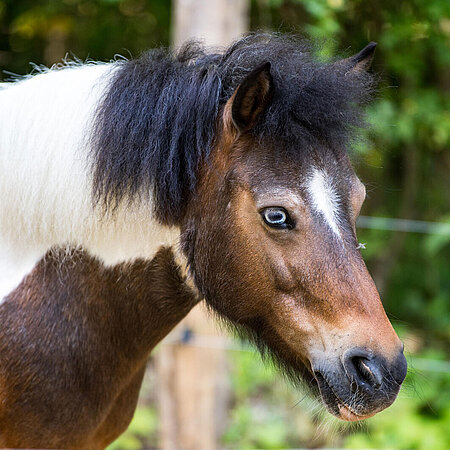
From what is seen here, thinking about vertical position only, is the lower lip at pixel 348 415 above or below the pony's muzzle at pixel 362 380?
below

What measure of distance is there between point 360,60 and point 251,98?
487 millimetres

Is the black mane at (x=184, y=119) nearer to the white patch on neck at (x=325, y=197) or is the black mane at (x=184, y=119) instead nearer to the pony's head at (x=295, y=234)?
the pony's head at (x=295, y=234)

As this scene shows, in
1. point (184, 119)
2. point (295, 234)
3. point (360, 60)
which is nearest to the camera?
point (295, 234)

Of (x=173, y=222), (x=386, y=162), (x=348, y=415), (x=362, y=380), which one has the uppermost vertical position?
(x=173, y=222)

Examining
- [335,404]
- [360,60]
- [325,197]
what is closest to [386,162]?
[360,60]

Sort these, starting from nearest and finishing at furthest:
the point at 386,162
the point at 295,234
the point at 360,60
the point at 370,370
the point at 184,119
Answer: the point at 370,370 < the point at 295,234 < the point at 184,119 < the point at 360,60 < the point at 386,162

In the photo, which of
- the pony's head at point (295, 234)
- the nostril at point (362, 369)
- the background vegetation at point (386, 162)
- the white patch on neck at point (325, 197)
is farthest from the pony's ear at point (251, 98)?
Answer: the background vegetation at point (386, 162)

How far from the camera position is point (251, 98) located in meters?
1.77

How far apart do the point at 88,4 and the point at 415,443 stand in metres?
4.80

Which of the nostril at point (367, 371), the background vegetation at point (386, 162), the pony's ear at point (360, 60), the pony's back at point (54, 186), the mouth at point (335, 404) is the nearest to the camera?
the nostril at point (367, 371)

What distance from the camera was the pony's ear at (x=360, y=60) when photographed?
1994mm

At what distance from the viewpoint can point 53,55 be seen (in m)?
6.50

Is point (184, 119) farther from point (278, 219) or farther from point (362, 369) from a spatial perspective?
point (362, 369)

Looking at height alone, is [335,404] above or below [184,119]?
below
